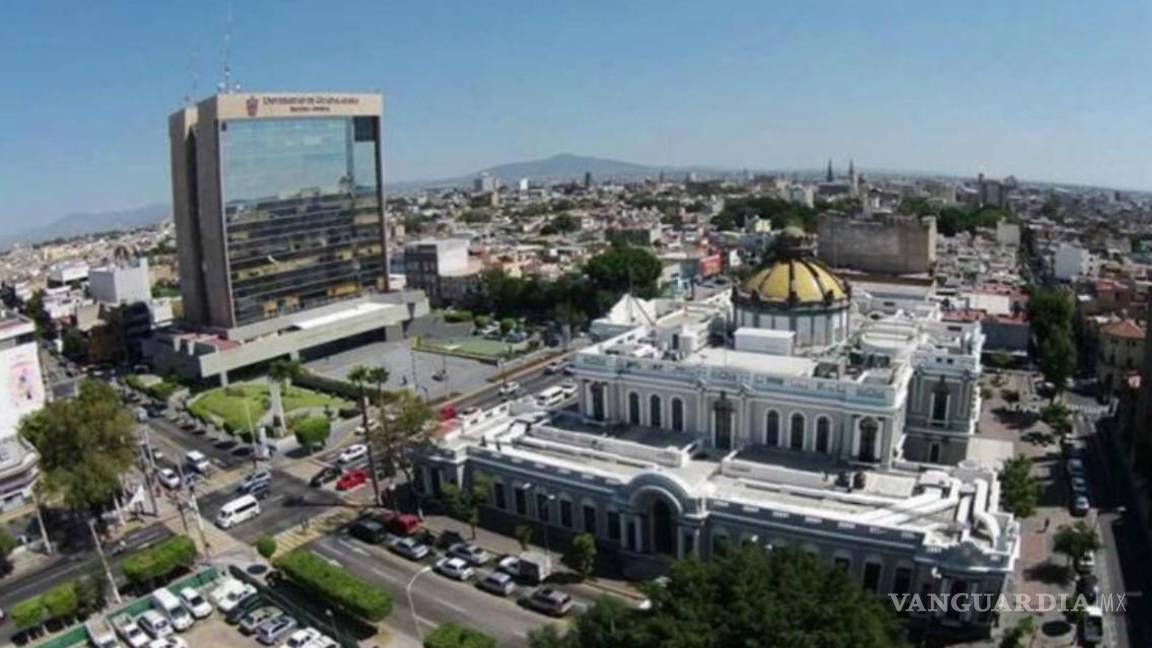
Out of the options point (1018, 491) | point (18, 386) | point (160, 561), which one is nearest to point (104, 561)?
point (160, 561)

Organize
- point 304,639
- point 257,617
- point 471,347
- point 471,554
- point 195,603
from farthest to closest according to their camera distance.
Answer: point 471,347 → point 471,554 → point 195,603 → point 257,617 → point 304,639

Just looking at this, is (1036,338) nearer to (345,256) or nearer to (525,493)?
(525,493)

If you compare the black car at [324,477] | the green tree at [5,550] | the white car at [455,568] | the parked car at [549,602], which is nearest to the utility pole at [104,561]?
the green tree at [5,550]

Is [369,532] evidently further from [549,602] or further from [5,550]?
[5,550]

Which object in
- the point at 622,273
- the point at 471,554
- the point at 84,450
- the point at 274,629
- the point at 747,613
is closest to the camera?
the point at 747,613

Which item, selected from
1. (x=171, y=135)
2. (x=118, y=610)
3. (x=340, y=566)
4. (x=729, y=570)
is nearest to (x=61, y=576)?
(x=118, y=610)

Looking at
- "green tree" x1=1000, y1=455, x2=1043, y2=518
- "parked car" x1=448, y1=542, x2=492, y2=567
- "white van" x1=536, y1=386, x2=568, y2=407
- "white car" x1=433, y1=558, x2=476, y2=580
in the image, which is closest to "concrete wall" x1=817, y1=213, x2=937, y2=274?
"white van" x1=536, y1=386, x2=568, y2=407

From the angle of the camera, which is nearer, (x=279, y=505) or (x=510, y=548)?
(x=510, y=548)

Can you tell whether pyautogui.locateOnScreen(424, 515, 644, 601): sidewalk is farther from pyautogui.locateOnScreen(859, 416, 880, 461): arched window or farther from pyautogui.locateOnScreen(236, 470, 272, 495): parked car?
pyautogui.locateOnScreen(859, 416, 880, 461): arched window
